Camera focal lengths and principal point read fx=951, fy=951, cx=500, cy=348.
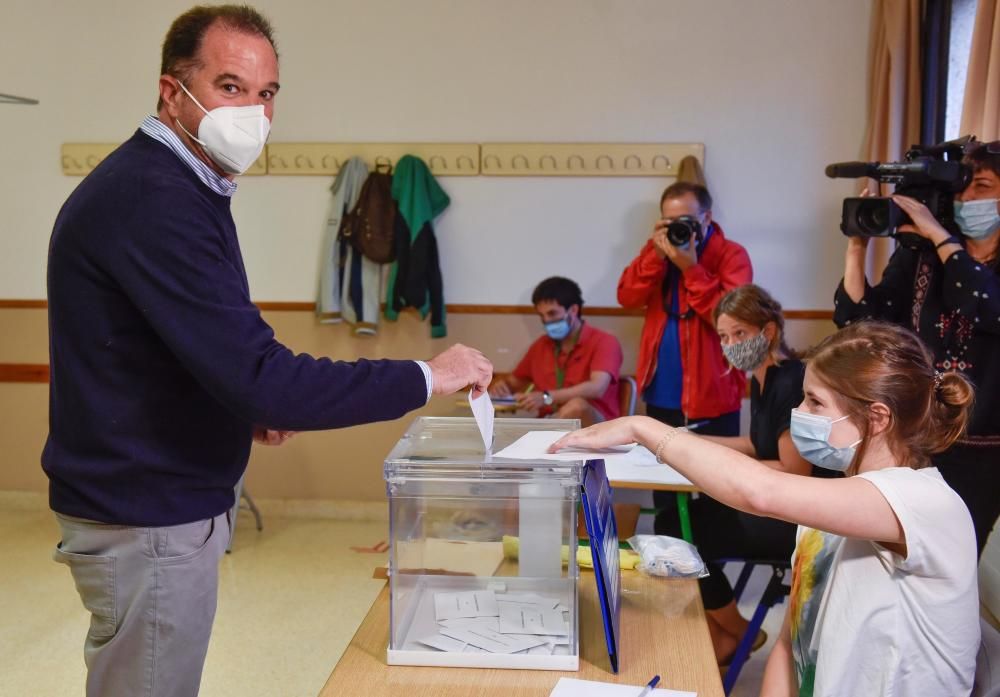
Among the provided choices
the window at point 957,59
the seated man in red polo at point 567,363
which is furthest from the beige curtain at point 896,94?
the seated man in red polo at point 567,363

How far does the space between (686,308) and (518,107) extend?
1.25 metres

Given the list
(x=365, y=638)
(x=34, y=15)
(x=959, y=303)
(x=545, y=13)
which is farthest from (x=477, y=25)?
(x=365, y=638)

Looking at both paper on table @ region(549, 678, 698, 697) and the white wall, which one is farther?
the white wall

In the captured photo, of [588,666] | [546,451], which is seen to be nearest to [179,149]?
[546,451]

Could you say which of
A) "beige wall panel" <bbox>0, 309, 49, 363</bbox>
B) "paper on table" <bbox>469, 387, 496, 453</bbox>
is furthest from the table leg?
"beige wall panel" <bbox>0, 309, 49, 363</bbox>

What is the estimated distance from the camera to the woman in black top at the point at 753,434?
8.34 feet

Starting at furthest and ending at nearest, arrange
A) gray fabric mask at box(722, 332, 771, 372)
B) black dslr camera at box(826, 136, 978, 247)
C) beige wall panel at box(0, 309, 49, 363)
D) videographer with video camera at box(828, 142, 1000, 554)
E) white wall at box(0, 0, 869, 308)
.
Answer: beige wall panel at box(0, 309, 49, 363)
white wall at box(0, 0, 869, 308)
gray fabric mask at box(722, 332, 771, 372)
black dslr camera at box(826, 136, 978, 247)
videographer with video camera at box(828, 142, 1000, 554)

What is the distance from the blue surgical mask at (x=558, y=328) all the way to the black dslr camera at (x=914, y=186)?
140 centimetres

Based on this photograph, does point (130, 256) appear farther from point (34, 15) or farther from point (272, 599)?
point (34, 15)

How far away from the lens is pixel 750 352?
2.68 m

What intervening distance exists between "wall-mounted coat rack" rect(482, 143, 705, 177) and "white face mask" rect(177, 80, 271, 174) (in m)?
2.84

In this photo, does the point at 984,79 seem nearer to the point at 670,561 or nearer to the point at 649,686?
the point at 670,561

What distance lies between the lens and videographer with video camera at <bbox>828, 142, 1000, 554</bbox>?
240 cm

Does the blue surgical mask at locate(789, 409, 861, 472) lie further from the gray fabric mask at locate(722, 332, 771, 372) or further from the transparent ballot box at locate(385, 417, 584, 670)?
the gray fabric mask at locate(722, 332, 771, 372)
